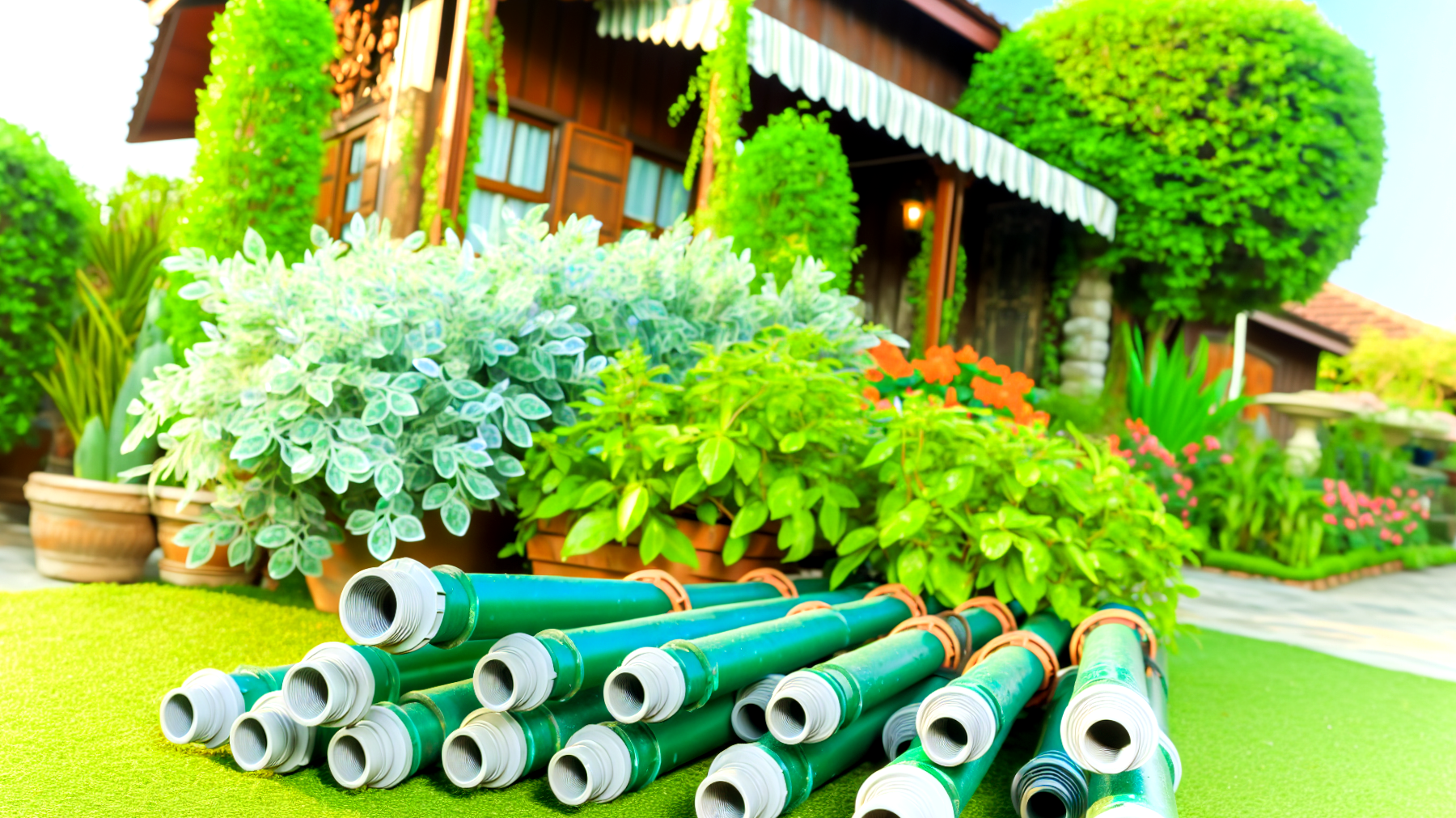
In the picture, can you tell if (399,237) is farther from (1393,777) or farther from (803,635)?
(1393,777)

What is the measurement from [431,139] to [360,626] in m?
5.34

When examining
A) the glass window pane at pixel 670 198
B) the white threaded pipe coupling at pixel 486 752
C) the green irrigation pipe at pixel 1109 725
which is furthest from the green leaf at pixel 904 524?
the glass window pane at pixel 670 198

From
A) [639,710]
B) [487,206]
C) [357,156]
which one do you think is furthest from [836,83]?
[639,710]

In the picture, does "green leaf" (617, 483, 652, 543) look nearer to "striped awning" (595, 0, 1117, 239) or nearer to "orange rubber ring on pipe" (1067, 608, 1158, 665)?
"orange rubber ring on pipe" (1067, 608, 1158, 665)

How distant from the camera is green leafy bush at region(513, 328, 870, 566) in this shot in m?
2.40

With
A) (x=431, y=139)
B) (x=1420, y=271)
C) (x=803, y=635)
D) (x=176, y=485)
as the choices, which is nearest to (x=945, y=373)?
(x=803, y=635)

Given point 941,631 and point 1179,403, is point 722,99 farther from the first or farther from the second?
point 1179,403

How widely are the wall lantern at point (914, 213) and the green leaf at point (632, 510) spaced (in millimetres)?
6317

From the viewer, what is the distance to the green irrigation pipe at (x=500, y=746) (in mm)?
1469

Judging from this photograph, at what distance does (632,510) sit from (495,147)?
449 cm

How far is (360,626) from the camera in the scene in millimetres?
1324

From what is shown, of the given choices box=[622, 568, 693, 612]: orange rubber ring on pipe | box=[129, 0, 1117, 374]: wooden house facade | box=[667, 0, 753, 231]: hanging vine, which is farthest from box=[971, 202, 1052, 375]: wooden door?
box=[622, 568, 693, 612]: orange rubber ring on pipe

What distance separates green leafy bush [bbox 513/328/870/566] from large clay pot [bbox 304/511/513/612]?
0.62ft

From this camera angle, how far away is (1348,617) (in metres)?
4.96
